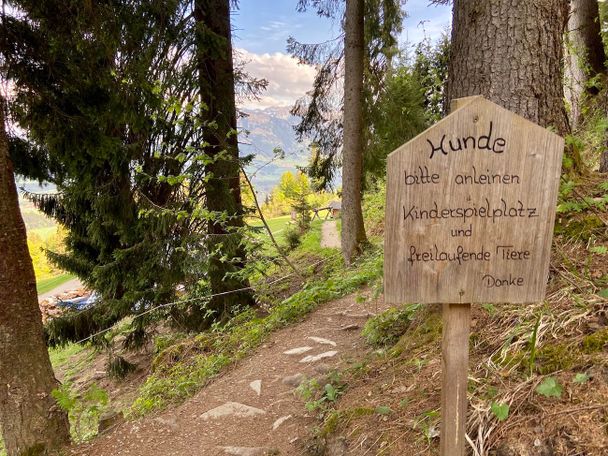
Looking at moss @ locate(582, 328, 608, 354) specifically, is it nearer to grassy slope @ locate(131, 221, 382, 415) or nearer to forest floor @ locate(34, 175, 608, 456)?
forest floor @ locate(34, 175, 608, 456)

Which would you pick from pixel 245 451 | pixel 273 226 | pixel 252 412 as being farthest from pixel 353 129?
pixel 273 226

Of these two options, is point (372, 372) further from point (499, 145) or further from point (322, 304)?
point (322, 304)

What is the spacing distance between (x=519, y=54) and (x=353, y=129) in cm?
508

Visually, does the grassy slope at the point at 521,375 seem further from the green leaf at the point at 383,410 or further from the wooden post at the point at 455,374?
the wooden post at the point at 455,374

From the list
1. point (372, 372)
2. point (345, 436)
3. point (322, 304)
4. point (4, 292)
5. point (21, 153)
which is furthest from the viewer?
point (322, 304)

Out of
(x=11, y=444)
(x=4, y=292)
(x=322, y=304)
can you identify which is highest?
(x=4, y=292)

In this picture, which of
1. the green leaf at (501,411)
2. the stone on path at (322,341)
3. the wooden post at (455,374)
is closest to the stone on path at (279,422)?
the stone on path at (322,341)

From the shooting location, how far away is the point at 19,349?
11.9 feet

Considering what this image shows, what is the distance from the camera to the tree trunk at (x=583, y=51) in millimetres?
7012

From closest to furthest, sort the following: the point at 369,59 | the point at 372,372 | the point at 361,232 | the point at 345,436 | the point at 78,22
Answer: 1. the point at 345,436
2. the point at 372,372
3. the point at 78,22
4. the point at 361,232
5. the point at 369,59

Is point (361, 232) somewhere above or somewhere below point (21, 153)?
below

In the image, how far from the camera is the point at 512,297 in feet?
5.09

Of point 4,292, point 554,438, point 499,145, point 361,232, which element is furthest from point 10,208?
point 361,232

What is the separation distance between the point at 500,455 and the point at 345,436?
0.96m
